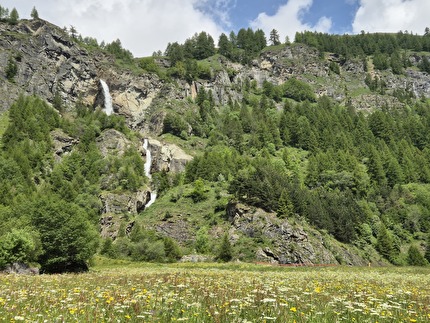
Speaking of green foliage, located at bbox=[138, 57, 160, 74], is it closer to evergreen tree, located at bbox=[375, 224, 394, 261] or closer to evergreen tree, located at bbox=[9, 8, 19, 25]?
evergreen tree, located at bbox=[9, 8, 19, 25]

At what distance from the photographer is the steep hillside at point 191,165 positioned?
67.1 meters

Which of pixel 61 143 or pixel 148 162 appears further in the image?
pixel 148 162

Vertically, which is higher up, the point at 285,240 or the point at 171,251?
the point at 285,240

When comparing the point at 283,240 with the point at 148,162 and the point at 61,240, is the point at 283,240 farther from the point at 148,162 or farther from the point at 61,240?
the point at 148,162

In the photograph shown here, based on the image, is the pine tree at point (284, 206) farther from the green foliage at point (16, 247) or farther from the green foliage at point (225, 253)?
the green foliage at point (16, 247)

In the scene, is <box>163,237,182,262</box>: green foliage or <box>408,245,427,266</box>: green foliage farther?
<box>408,245,427,266</box>: green foliage

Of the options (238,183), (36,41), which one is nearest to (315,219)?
(238,183)

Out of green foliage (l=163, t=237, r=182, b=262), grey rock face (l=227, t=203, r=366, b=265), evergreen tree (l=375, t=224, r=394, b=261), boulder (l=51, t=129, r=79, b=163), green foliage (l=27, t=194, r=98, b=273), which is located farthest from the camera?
boulder (l=51, t=129, r=79, b=163)

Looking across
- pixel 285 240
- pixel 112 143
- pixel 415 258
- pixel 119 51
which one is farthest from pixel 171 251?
pixel 119 51

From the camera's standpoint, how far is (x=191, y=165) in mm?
111812

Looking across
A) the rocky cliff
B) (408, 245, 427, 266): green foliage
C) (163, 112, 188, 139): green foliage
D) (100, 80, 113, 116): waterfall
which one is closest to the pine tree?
the rocky cliff

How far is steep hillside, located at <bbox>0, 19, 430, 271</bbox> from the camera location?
6712 centimetres

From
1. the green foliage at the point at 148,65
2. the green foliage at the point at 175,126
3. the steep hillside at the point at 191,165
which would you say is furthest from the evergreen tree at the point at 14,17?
the green foliage at the point at 175,126

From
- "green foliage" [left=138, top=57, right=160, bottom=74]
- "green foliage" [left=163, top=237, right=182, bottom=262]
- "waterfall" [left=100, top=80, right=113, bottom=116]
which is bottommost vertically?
"green foliage" [left=163, top=237, right=182, bottom=262]
